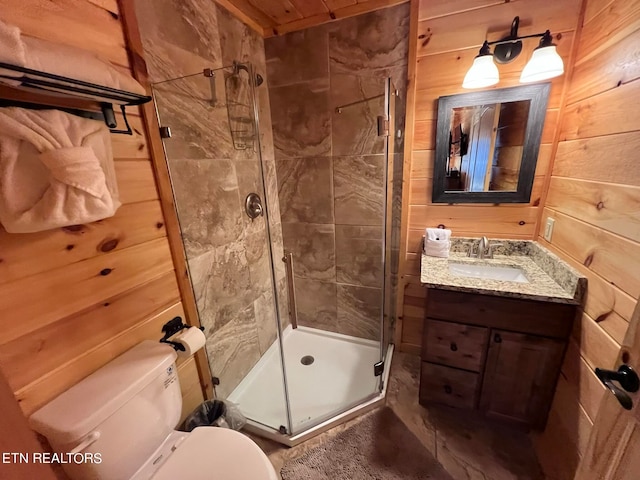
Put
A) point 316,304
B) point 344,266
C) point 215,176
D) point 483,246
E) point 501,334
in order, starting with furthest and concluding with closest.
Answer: point 316,304 → point 344,266 → point 483,246 → point 215,176 → point 501,334

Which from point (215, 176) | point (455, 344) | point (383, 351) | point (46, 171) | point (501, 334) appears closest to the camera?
point (46, 171)

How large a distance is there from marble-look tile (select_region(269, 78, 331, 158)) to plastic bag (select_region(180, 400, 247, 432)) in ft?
5.61

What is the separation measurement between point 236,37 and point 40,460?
202 centimetres

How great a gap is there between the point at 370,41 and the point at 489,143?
0.96 metres

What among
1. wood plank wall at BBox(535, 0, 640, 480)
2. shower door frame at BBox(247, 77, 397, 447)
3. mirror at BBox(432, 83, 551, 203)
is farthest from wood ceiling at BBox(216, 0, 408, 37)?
wood plank wall at BBox(535, 0, 640, 480)

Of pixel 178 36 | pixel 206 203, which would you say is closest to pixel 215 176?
pixel 206 203

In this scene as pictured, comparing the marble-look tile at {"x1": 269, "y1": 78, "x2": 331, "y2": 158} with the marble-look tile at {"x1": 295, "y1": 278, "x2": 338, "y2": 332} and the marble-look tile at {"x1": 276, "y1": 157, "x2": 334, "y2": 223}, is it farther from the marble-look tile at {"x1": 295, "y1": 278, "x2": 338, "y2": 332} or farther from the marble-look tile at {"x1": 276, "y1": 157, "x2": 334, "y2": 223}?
the marble-look tile at {"x1": 295, "y1": 278, "x2": 338, "y2": 332}

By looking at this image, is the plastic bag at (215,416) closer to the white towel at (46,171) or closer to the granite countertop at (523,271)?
the white towel at (46,171)

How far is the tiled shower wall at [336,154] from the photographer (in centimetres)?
162

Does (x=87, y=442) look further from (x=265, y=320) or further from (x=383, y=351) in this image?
(x=383, y=351)

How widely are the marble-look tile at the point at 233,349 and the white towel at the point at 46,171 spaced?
3.35ft

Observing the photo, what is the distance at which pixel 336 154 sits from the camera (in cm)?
185

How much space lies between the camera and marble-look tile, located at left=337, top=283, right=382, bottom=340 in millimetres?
2076

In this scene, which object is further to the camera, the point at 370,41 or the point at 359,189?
the point at 359,189
